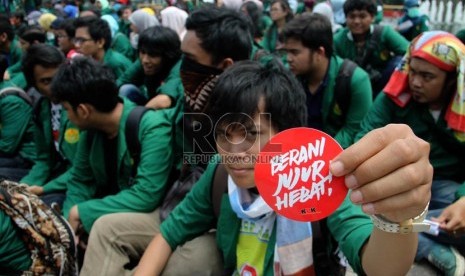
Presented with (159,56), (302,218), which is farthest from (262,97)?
(159,56)

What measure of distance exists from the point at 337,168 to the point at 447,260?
1245 millimetres

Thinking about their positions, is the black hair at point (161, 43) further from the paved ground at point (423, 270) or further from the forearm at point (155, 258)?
the paved ground at point (423, 270)

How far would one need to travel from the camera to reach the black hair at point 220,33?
240cm

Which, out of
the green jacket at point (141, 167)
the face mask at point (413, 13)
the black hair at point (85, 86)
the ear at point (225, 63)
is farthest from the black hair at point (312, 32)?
the face mask at point (413, 13)

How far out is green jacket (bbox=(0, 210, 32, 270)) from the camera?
75.0 inches

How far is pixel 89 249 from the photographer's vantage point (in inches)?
75.3

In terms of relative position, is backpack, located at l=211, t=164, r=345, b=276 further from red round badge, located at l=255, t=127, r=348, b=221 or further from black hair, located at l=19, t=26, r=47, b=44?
black hair, located at l=19, t=26, r=47, b=44

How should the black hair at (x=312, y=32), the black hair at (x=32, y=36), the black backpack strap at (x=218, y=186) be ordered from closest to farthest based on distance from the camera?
1. the black backpack strap at (x=218, y=186)
2. the black hair at (x=312, y=32)
3. the black hair at (x=32, y=36)

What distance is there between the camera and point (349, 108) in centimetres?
290

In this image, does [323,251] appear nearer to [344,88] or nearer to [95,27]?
[344,88]

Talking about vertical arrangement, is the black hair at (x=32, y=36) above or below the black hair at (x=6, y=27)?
below

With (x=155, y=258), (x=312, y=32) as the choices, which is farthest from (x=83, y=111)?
(x=312, y=32)

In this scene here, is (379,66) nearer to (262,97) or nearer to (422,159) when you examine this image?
(262,97)

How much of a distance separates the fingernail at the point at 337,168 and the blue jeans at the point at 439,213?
1.22m
